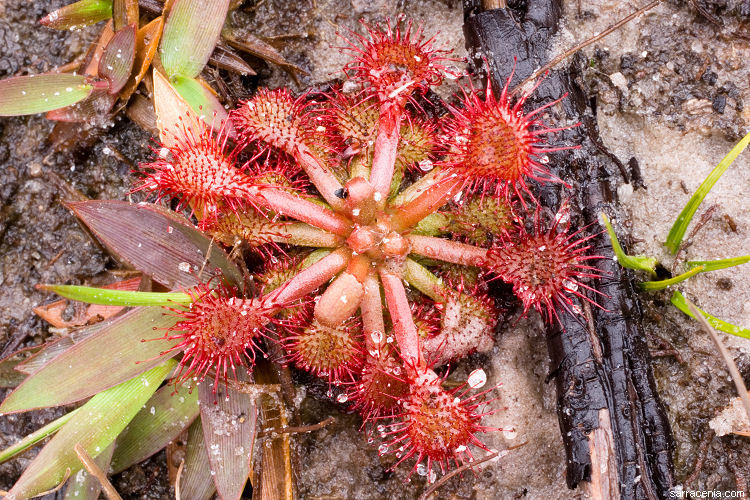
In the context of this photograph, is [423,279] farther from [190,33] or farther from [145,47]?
[145,47]

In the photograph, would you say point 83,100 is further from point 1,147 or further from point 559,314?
point 559,314

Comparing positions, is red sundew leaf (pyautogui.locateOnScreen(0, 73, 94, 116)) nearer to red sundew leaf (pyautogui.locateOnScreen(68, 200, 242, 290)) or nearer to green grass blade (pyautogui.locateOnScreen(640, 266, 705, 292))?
red sundew leaf (pyautogui.locateOnScreen(68, 200, 242, 290))

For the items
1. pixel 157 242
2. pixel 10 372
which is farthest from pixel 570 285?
pixel 10 372

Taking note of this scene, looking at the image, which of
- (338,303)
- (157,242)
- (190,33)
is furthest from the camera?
(190,33)

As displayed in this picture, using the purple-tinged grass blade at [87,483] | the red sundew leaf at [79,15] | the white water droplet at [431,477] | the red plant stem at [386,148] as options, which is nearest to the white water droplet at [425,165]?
the red plant stem at [386,148]

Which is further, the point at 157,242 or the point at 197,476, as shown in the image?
the point at 197,476

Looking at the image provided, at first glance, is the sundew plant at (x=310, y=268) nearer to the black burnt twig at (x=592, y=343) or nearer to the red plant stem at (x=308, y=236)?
the red plant stem at (x=308, y=236)
